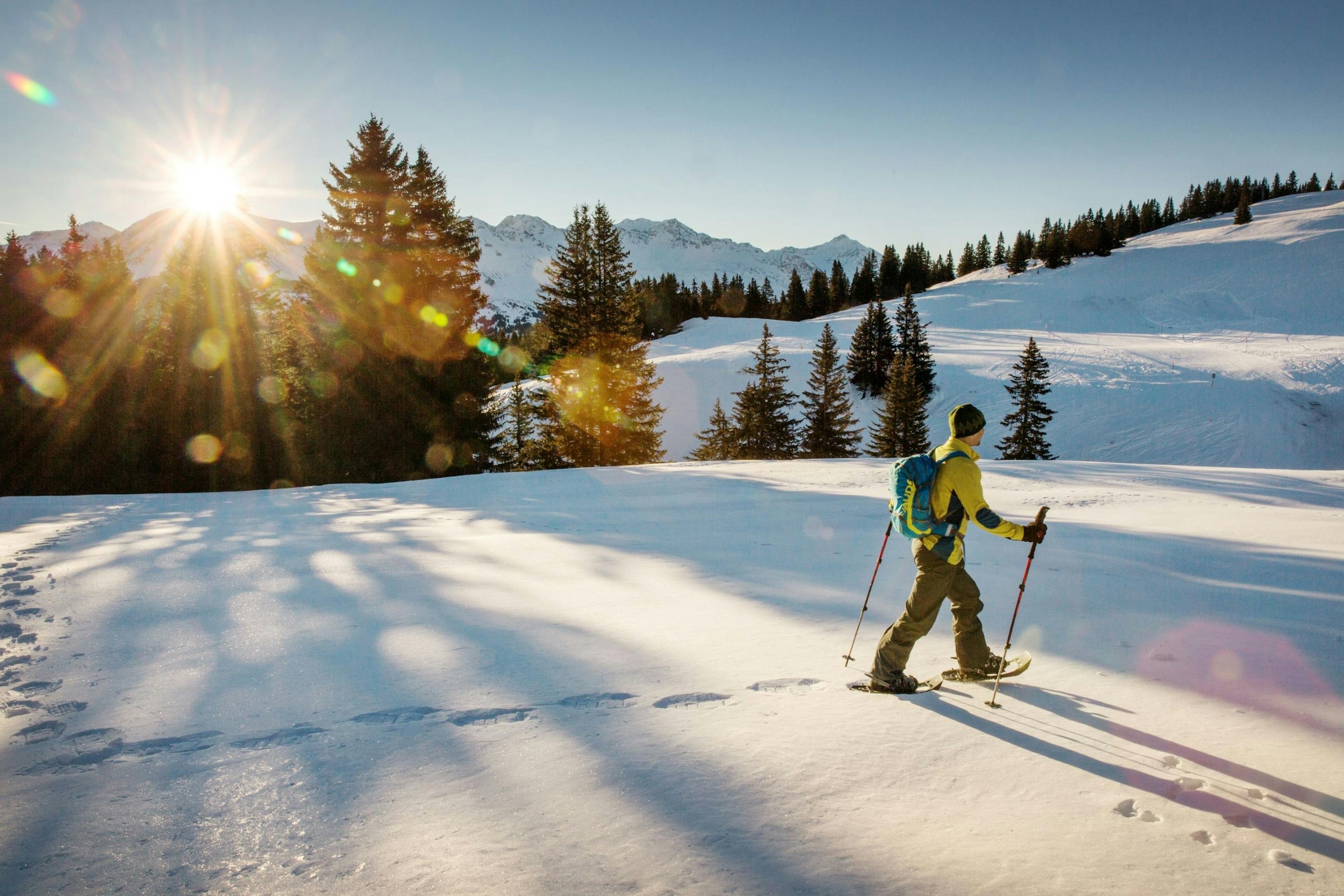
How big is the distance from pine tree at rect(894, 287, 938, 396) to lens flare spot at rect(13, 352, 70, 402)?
1747 inches

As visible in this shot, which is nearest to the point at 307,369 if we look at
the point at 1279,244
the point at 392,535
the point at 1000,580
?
the point at 392,535

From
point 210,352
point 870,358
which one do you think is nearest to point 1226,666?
point 210,352

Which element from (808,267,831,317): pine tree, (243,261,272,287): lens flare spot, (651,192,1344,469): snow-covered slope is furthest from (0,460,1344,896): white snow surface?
(808,267,831,317): pine tree

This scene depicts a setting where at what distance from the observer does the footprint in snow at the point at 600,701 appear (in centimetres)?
376

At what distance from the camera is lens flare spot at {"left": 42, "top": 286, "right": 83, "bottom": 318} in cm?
2881

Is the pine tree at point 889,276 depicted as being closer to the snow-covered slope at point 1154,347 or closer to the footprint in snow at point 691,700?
the snow-covered slope at point 1154,347

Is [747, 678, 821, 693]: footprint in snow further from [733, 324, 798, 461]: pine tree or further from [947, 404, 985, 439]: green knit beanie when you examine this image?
[733, 324, 798, 461]: pine tree

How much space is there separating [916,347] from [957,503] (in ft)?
156

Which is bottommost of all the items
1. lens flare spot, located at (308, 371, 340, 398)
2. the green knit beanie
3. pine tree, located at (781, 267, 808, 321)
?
the green knit beanie

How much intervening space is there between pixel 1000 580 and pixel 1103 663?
7.15 ft

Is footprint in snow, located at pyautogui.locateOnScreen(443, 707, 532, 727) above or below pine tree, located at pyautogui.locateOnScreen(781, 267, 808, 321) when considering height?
below

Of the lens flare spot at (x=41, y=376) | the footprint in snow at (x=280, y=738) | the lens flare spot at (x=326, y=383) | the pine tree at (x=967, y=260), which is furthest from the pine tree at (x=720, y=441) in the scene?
the pine tree at (x=967, y=260)

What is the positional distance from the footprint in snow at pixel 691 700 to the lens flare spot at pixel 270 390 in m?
27.2

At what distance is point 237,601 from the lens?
5.88 m
